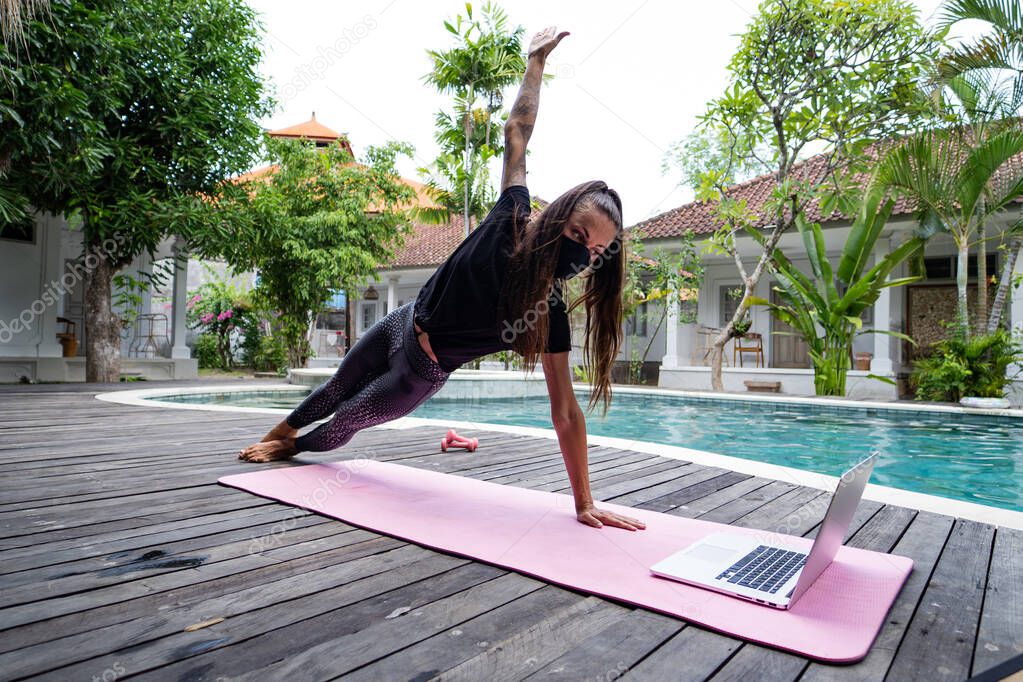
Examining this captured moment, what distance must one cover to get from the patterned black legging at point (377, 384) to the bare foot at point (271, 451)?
0.12 m

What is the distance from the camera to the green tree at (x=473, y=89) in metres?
11.8

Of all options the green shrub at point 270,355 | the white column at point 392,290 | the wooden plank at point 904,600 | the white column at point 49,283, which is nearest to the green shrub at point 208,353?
the green shrub at point 270,355

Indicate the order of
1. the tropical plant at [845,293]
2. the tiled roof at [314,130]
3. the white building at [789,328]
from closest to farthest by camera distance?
the tropical plant at [845,293], the white building at [789,328], the tiled roof at [314,130]

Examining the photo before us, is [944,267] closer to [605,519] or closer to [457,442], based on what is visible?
[457,442]

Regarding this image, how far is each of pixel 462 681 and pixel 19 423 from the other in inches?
172

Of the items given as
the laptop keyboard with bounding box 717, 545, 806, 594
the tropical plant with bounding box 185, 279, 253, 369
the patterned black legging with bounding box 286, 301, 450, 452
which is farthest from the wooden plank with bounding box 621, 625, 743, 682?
the tropical plant with bounding box 185, 279, 253, 369

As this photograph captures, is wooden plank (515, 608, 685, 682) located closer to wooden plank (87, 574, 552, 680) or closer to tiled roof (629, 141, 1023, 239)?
wooden plank (87, 574, 552, 680)

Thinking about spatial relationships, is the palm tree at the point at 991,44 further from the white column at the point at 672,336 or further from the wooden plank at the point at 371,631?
the wooden plank at the point at 371,631

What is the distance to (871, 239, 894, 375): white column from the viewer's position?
9.67 meters

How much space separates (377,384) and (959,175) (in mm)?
7993

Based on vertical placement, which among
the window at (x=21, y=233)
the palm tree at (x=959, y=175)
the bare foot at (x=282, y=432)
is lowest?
the bare foot at (x=282, y=432)

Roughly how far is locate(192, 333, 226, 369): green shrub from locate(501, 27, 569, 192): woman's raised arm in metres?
14.9

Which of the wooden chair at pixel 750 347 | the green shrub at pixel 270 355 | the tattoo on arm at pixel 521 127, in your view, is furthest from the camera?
the green shrub at pixel 270 355

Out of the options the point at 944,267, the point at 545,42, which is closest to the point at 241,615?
the point at 545,42
